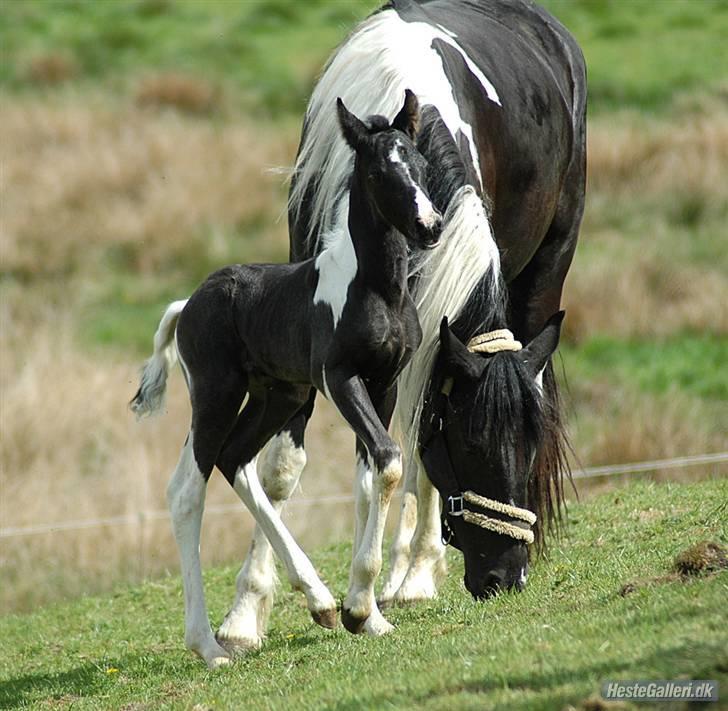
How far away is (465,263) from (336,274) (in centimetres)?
63

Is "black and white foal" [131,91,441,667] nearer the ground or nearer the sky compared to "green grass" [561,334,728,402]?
nearer the sky

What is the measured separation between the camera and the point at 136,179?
874 inches

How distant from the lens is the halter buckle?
5.71 m

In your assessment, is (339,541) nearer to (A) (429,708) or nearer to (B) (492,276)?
(B) (492,276)

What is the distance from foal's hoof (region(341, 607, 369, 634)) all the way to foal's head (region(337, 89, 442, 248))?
4.52 ft

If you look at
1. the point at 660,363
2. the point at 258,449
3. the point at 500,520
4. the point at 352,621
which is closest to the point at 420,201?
the point at 500,520

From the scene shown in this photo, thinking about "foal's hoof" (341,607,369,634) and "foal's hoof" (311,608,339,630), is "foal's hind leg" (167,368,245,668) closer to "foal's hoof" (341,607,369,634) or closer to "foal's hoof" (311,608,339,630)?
"foal's hoof" (311,608,339,630)

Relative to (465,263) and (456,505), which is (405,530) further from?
(465,263)

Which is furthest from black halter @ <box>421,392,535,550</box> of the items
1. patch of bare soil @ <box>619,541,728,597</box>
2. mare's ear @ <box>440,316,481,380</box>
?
patch of bare soil @ <box>619,541,728,597</box>

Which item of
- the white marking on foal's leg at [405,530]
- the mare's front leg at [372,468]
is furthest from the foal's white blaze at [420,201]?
the white marking on foal's leg at [405,530]

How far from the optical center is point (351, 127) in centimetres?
511

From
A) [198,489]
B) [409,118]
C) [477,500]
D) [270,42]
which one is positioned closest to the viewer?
[409,118]

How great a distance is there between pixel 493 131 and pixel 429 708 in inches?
150

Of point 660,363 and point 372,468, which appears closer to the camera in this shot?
point 372,468
